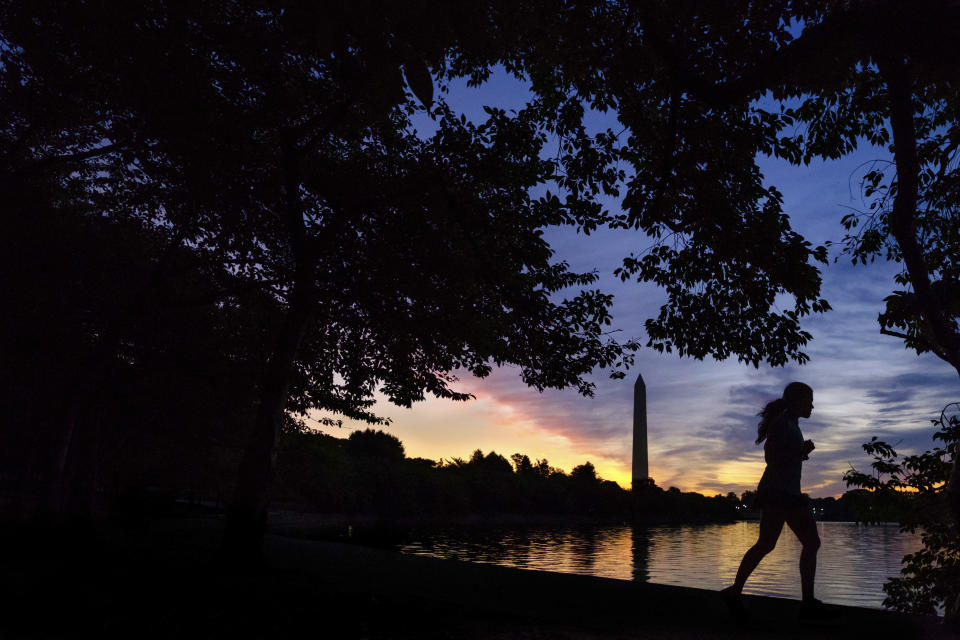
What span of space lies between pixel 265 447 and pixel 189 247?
912 centimetres

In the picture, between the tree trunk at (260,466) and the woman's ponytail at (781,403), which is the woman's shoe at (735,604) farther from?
the tree trunk at (260,466)

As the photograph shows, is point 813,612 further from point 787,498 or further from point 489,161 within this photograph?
point 489,161

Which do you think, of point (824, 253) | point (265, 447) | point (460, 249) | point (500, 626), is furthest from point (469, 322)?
point (500, 626)

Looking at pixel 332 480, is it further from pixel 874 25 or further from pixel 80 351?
pixel 874 25

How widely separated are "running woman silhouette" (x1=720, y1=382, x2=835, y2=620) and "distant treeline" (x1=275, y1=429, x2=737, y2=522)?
31.8 m

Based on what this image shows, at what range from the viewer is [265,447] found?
11.1 m

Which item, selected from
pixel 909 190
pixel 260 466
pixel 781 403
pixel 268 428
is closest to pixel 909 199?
pixel 909 190

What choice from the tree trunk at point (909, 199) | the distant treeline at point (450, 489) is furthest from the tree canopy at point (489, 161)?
the distant treeline at point (450, 489)

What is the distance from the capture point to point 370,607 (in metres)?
6.63

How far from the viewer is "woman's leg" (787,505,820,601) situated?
6.36 m

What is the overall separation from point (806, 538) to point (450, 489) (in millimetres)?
99299

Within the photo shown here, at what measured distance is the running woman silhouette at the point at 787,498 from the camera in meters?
6.45

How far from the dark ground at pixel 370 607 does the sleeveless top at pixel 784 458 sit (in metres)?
1.30

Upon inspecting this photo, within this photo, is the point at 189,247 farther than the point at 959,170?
Yes
